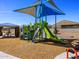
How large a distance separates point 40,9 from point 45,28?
2013 mm

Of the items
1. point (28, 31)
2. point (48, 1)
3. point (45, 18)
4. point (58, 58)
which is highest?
point (48, 1)

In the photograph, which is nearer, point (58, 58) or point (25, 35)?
point (58, 58)

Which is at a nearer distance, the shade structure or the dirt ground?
the dirt ground

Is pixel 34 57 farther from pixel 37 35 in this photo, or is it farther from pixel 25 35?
pixel 25 35

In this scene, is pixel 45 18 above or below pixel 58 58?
above

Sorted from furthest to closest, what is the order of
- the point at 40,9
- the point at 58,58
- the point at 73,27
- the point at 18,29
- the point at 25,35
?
the point at 73,27 < the point at 18,29 < the point at 25,35 < the point at 40,9 < the point at 58,58

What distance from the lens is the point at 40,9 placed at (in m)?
19.4

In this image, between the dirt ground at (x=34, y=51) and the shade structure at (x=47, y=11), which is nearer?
the dirt ground at (x=34, y=51)

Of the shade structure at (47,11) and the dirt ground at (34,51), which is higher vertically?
the shade structure at (47,11)

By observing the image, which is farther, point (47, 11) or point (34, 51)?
point (47, 11)

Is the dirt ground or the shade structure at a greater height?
the shade structure

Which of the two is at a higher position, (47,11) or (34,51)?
(47,11)

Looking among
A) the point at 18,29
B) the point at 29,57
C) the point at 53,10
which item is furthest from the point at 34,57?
the point at 18,29

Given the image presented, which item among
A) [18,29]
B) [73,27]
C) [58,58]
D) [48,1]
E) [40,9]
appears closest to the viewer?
[58,58]
